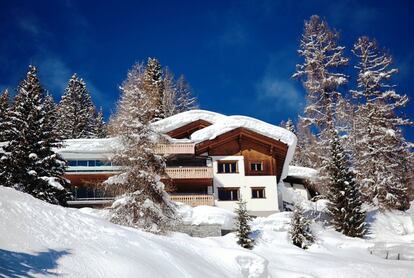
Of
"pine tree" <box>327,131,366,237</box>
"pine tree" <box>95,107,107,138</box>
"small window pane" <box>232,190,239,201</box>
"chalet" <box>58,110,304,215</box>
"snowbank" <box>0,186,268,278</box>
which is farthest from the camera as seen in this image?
"pine tree" <box>95,107,107,138</box>

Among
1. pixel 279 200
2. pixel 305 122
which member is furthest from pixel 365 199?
pixel 305 122

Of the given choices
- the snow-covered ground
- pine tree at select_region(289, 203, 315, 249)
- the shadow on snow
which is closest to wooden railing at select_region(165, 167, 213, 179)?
pine tree at select_region(289, 203, 315, 249)

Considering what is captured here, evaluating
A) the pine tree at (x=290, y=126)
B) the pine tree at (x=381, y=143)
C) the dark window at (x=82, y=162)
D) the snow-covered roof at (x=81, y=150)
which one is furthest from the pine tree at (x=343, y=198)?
the pine tree at (x=290, y=126)

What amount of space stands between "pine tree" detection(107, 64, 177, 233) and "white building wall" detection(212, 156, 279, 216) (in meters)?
12.1

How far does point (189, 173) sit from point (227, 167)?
13.0ft

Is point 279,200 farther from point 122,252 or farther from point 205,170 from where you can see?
point 122,252

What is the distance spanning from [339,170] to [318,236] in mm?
6473

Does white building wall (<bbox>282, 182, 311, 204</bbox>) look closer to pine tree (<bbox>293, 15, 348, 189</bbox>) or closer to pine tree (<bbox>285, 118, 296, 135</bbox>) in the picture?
pine tree (<bbox>293, 15, 348, 189</bbox>)

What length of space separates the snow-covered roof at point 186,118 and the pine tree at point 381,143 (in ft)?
42.4

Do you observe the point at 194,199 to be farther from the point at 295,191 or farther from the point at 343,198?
the point at 295,191

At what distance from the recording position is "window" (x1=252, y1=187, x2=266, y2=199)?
36.0 metres

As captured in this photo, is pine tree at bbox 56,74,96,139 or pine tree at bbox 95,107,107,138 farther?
pine tree at bbox 95,107,107,138

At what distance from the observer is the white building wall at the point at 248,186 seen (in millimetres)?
35250

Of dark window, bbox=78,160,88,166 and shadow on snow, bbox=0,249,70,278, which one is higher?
dark window, bbox=78,160,88,166
